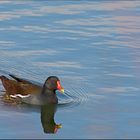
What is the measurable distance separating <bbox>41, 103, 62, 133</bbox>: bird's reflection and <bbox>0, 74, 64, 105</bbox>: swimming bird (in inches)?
7.3

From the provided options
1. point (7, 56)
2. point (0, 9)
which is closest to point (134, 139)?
point (7, 56)

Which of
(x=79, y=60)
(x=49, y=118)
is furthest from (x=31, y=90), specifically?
(x=79, y=60)

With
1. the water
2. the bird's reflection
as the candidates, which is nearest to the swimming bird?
the bird's reflection

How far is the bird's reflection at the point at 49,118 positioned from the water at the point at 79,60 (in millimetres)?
116

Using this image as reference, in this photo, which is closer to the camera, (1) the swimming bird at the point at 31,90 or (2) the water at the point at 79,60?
(2) the water at the point at 79,60

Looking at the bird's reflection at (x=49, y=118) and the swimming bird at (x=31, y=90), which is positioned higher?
the swimming bird at (x=31, y=90)

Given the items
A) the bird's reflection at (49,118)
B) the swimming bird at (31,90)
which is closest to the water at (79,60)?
the bird's reflection at (49,118)

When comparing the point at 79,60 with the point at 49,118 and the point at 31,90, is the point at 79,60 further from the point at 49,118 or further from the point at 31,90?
the point at 49,118

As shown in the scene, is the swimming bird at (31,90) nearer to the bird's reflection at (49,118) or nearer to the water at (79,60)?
the bird's reflection at (49,118)

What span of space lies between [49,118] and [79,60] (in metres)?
3.25

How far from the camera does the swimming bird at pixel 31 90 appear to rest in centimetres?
1432

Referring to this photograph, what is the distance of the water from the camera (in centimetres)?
1269

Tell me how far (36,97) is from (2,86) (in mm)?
1169

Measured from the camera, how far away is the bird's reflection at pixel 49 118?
1274 centimetres
